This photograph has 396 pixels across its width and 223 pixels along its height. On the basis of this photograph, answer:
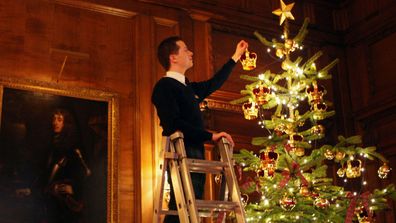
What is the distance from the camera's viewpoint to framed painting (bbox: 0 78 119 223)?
5238mm

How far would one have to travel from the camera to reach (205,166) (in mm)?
3719

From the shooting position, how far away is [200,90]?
4.34 meters

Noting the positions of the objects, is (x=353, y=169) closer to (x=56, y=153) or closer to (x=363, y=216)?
(x=363, y=216)

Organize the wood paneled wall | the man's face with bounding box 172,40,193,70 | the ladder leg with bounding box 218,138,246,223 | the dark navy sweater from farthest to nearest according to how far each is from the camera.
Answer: the wood paneled wall < the man's face with bounding box 172,40,193,70 < the dark navy sweater < the ladder leg with bounding box 218,138,246,223

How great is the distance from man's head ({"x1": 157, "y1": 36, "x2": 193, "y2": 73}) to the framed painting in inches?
67.8

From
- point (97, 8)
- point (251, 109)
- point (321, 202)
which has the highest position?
point (97, 8)

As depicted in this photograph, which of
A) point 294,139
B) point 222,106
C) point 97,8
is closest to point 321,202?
point 294,139

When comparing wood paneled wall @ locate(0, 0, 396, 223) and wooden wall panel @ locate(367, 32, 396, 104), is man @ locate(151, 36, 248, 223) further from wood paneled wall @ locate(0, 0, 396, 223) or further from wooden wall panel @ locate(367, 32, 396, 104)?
wooden wall panel @ locate(367, 32, 396, 104)

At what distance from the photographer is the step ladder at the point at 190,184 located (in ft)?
11.6

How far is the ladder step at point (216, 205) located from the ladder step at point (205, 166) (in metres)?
0.23

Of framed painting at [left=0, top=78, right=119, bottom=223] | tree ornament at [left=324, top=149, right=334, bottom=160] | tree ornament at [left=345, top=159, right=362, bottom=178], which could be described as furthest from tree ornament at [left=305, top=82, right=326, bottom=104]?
framed painting at [left=0, top=78, right=119, bottom=223]

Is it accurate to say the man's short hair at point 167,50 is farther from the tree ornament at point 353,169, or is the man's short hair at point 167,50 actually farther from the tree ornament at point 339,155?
the tree ornament at point 353,169

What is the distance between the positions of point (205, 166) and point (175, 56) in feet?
2.81

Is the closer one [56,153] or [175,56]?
[175,56]
